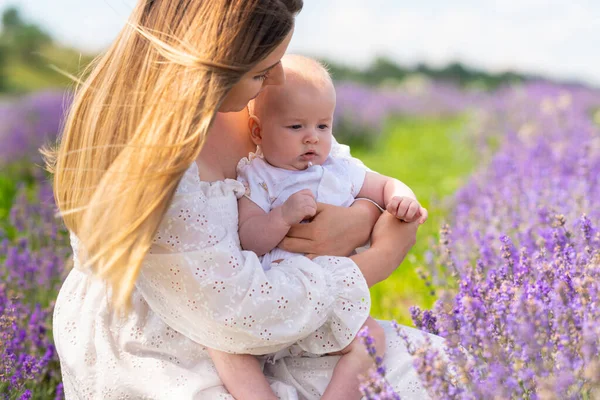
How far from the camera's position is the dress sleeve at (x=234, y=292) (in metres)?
1.95

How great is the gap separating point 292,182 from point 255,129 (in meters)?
0.24

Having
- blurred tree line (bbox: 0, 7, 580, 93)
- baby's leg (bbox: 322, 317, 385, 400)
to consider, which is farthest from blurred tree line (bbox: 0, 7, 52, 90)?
baby's leg (bbox: 322, 317, 385, 400)

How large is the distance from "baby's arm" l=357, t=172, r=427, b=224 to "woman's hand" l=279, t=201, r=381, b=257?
0.10 m

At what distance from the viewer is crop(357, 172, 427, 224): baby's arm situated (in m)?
2.26

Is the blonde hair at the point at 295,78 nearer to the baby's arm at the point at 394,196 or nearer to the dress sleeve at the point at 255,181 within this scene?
the dress sleeve at the point at 255,181

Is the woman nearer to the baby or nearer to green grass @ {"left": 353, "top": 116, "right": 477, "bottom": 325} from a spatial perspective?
the baby

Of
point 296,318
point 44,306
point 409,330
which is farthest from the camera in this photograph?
point 44,306

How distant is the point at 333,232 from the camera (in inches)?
88.9

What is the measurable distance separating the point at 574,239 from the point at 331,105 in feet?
3.80

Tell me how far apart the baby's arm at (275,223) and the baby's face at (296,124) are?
237mm

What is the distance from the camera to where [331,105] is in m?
2.42

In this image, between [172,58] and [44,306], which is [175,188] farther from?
[44,306]

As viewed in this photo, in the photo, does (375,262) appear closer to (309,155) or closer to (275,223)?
(275,223)

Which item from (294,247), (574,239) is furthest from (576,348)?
(574,239)
